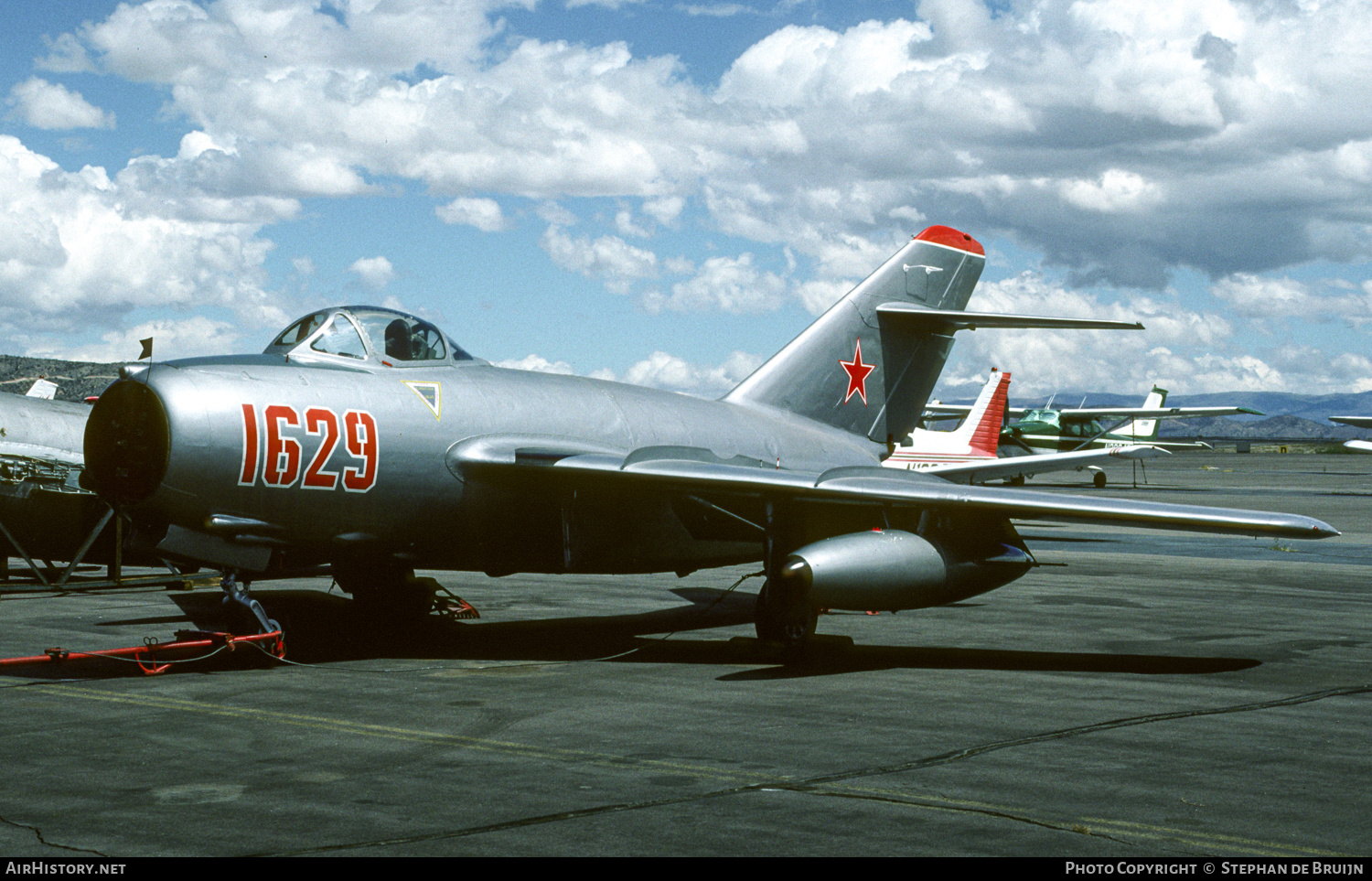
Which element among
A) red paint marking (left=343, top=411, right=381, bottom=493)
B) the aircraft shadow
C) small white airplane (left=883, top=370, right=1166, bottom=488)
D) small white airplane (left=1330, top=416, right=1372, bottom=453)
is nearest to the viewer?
red paint marking (left=343, top=411, right=381, bottom=493)

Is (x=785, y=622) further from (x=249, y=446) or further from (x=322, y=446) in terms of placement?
(x=249, y=446)

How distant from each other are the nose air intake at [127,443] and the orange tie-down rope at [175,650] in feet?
4.64

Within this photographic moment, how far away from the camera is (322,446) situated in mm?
10914

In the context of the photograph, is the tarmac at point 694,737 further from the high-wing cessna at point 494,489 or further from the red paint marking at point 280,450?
the red paint marking at point 280,450

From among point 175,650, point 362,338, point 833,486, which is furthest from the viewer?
point 362,338

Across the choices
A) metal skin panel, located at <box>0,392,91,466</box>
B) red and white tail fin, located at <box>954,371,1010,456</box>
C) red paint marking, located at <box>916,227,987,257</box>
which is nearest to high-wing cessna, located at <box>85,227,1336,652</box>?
red paint marking, located at <box>916,227,987,257</box>

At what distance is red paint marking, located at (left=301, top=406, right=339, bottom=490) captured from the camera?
35.7ft

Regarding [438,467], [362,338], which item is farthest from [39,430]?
[438,467]

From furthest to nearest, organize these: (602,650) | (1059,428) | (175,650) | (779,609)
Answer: (1059,428) → (602,650) → (779,609) → (175,650)

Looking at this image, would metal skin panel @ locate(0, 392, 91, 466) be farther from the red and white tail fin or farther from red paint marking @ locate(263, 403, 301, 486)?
the red and white tail fin

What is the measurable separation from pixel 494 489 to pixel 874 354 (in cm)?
637

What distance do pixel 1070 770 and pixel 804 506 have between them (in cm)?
587

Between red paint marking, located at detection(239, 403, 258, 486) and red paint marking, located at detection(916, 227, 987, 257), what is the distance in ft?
30.7
